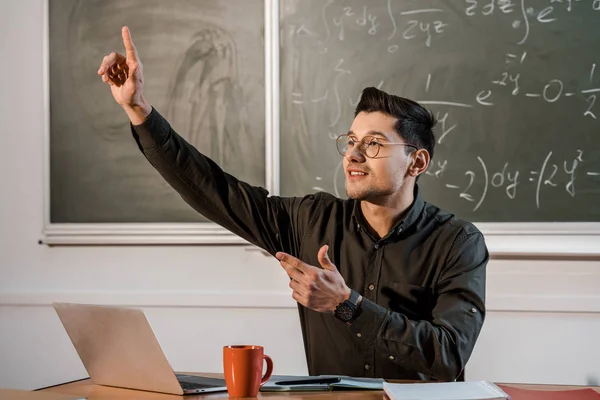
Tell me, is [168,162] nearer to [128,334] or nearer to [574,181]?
[128,334]

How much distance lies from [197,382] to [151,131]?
30.1 inches

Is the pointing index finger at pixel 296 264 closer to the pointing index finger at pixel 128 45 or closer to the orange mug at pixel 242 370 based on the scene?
the orange mug at pixel 242 370

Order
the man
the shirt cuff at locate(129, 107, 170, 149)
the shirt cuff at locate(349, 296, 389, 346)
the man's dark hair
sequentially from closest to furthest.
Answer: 1. the shirt cuff at locate(349, 296, 389, 346)
2. the man
3. the shirt cuff at locate(129, 107, 170, 149)
4. the man's dark hair

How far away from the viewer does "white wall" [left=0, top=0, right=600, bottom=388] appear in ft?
9.03

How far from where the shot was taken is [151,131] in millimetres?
1990

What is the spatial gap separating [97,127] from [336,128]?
98 centimetres

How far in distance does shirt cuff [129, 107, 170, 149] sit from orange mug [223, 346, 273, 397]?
0.81 meters

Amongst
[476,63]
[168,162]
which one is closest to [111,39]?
[168,162]

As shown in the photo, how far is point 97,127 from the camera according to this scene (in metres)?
3.08

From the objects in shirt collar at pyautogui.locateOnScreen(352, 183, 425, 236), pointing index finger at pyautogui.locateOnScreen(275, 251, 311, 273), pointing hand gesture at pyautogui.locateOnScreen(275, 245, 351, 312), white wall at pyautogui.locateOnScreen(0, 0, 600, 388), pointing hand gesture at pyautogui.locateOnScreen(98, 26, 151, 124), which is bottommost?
white wall at pyautogui.locateOnScreen(0, 0, 600, 388)

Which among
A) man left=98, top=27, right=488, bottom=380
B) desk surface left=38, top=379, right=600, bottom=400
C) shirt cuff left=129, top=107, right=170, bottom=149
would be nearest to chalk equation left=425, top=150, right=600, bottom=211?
man left=98, top=27, right=488, bottom=380

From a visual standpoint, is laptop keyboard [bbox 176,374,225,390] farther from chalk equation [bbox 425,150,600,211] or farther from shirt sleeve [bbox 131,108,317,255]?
chalk equation [bbox 425,150,600,211]

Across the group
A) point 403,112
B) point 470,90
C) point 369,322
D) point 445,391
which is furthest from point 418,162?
point 445,391

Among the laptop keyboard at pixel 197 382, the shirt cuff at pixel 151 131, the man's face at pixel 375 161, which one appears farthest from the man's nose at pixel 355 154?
the laptop keyboard at pixel 197 382
